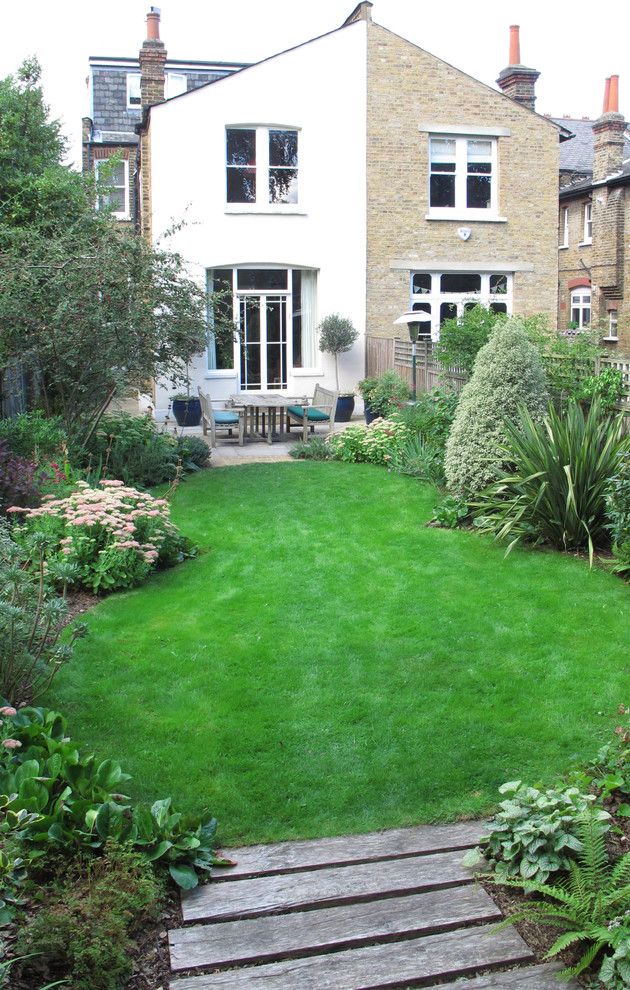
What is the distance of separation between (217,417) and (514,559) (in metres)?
9.98

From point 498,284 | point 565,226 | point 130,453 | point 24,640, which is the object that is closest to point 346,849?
point 24,640

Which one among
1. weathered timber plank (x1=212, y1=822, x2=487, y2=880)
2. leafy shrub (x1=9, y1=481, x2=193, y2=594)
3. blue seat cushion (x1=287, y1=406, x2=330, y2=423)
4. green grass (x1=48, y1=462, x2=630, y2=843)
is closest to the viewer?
weathered timber plank (x1=212, y1=822, x2=487, y2=880)

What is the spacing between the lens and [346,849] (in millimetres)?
4578

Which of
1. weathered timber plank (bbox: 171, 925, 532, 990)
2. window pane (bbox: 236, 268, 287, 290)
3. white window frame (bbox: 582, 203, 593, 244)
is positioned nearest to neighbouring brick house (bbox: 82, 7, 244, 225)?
window pane (bbox: 236, 268, 287, 290)

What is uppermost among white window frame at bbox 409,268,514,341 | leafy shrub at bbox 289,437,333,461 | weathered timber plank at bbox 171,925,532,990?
white window frame at bbox 409,268,514,341

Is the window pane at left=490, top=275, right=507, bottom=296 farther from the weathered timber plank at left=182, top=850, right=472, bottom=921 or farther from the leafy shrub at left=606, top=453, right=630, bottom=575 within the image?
the weathered timber plank at left=182, top=850, right=472, bottom=921

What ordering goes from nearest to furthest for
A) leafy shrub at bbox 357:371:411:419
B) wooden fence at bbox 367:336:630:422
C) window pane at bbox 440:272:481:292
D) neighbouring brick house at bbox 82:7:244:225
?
wooden fence at bbox 367:336:630:422
leafy shrub at bbox 357:371:411:419
window pane at bbox 440:272:481:292
neighbouring brick house at bbox 82:7:244:225

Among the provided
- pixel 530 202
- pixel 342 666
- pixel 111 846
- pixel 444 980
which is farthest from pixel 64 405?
pixel 530 202

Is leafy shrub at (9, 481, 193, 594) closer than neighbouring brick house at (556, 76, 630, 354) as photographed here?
Yes

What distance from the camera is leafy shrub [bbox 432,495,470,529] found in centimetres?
1070

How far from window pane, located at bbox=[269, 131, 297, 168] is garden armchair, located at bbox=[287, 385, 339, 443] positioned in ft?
19.9

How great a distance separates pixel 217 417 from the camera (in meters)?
18.4

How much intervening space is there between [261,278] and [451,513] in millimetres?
12497

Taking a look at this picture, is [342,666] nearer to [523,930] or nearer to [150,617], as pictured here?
[150,617]
